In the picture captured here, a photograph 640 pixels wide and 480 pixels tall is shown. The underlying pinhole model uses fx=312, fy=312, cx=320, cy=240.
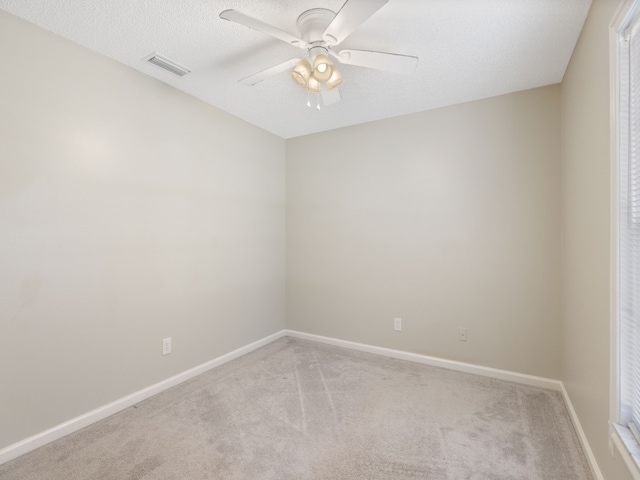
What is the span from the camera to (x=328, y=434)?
6.37 ft

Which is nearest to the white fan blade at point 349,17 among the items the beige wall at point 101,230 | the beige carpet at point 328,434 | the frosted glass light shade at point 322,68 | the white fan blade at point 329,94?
the frosted glass light shade at point 322,68

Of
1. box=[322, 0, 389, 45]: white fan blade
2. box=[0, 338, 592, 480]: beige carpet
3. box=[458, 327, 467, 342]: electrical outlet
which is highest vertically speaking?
box=[322, 0, 389, 45]: white fan blade

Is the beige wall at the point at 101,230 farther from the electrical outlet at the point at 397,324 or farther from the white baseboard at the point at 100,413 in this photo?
the electrical outlet at the point at 397,324

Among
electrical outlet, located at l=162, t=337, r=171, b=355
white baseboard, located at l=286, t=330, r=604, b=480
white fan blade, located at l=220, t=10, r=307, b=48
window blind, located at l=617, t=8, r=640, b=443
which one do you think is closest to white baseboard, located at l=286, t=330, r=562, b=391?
white baseboard, located at l=286, t=330, r=604, b=480

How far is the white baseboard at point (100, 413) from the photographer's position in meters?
1.75

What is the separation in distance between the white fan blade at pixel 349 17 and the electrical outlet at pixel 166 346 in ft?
8.05

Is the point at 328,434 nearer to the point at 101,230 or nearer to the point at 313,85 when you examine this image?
the point at 101,230

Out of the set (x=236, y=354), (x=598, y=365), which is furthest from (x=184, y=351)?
(x=598, y=365)

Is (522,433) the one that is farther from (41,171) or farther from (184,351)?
(41,171)

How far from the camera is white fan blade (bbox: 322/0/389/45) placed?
1.34 m

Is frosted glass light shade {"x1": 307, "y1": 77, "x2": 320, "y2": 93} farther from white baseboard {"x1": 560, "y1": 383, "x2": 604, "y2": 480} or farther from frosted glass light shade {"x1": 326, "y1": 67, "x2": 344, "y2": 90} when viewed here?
white baseboard {"x1": 560, "y1": 383, "x2": 604, "y2": 480}

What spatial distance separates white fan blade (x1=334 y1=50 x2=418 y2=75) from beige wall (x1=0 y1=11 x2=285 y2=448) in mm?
1618

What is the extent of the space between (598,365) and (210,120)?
3283 millimetres

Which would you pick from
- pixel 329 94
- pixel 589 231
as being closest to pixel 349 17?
pixel 329 94
